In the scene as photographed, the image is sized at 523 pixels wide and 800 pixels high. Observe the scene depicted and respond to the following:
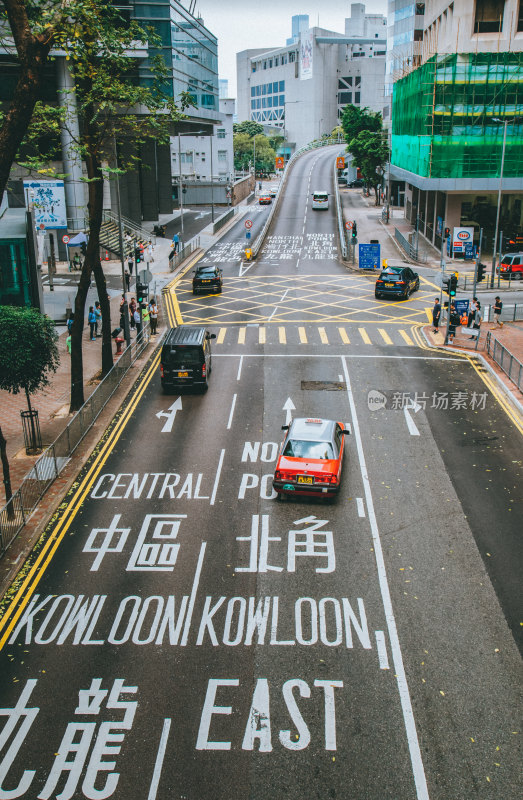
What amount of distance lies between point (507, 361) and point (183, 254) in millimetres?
35566

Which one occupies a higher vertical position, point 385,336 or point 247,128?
point 247,128

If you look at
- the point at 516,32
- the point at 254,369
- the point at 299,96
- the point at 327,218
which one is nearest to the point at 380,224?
the point at 327,218

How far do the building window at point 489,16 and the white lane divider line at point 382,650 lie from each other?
5800 cm

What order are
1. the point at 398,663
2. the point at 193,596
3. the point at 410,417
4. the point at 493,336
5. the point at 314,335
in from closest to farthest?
the point at 398,663 → the point at 193,596 → the point at 410,417 → the point at 493,336 → the point at 314,335

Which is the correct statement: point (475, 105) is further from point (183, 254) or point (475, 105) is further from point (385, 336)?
point (385, 336)

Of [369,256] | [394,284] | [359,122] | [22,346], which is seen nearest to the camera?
[22,346]

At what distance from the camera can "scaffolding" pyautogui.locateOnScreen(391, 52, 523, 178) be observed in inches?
2211

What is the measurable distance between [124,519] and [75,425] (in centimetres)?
497

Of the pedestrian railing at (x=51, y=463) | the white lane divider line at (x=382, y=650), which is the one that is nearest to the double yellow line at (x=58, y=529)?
the pedestrian railing at (x=51, y=463)

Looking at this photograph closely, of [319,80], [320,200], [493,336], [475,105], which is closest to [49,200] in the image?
[493,336]

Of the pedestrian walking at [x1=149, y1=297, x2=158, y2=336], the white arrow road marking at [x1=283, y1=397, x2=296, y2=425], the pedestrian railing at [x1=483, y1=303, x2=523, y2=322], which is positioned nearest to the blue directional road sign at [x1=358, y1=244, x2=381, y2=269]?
the pedestrian railing at [x1=483, y1=303, x2=523, y2=322]

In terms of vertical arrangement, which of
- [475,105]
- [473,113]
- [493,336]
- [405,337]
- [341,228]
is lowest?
[405,337]

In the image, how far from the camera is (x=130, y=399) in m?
26.2

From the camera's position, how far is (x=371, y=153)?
86188 mm
